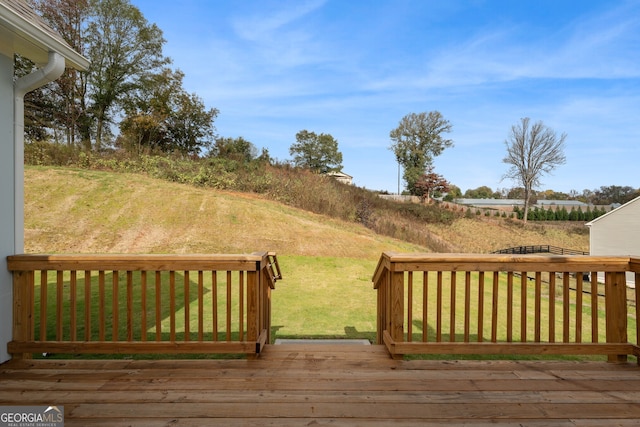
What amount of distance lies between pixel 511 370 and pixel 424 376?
2.58 ft

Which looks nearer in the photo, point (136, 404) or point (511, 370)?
point (136, 404)

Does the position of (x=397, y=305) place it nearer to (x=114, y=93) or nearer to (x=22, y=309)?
(x=22, y=309)

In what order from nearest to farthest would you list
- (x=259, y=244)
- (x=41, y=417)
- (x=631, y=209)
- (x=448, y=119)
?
(x=41, y=417) < (x=259, y=244) < (x=631, y=209) < (x=448, y=119)

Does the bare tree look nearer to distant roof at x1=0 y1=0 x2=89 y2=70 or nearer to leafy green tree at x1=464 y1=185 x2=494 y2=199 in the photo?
leafy green tree at x1=464 y1=185 x2=494 y2=199

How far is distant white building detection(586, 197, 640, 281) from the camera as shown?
52.3ft

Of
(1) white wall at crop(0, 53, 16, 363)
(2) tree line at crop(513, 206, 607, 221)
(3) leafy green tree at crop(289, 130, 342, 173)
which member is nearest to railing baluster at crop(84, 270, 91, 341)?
(1) white wall at crop(0, 53, 16, 363)

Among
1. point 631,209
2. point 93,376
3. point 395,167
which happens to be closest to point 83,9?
point 93,376

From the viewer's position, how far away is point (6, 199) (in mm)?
2662

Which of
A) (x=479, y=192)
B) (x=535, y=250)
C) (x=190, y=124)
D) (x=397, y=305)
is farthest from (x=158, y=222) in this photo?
(x=479, y=192)

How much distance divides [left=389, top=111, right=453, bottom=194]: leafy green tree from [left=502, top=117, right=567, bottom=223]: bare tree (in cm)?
725

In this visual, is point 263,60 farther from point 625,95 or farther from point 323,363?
point 625,95

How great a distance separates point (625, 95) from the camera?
54.2ft

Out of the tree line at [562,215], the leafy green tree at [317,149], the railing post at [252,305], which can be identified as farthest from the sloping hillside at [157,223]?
the leafy green tree at [317,149]

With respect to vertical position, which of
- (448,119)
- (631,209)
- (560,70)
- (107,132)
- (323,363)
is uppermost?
(448,119)
